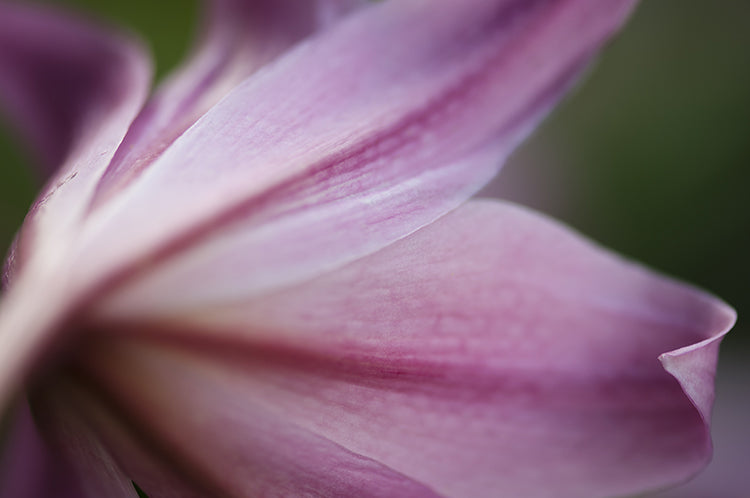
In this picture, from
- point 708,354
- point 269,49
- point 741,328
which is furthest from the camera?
point 741,328

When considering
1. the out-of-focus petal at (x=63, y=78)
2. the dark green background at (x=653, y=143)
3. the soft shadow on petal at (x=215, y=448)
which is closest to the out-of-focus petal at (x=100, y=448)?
the soft shadow on petal at (x=215, y=448)

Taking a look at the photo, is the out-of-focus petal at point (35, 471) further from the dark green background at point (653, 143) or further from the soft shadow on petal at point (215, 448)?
the dark green background at point (653, 143)

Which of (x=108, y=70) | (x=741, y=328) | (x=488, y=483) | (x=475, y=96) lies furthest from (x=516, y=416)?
(x=741, y=328)

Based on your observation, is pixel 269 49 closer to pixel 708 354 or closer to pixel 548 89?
pixel 548 89

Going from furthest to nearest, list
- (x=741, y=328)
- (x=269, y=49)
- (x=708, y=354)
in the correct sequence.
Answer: (x=741, y=328)
(x=269, y=49)
(x=708, y=354)

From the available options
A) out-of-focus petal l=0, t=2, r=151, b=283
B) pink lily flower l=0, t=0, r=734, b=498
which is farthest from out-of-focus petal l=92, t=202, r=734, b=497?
out-of-focus petal l=0, t=2, r=151, b=283

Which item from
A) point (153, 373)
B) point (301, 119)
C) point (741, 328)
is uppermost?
point (741, 328)
